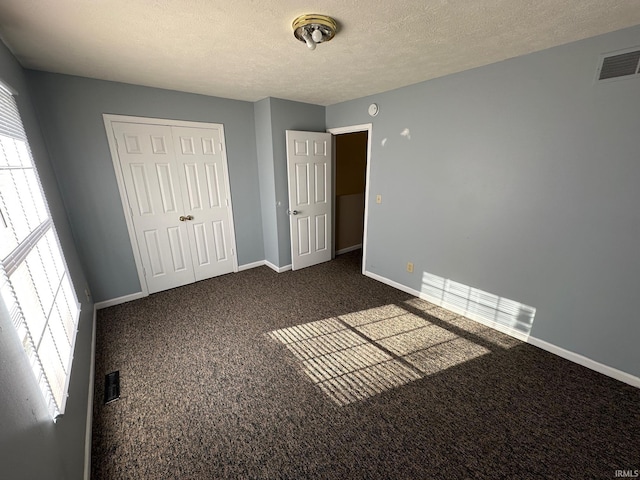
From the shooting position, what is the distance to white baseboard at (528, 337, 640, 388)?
6.03 ft

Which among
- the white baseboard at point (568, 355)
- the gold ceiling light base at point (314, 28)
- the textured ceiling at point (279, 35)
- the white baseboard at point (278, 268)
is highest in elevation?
the textured ceiling at point (279, 35)

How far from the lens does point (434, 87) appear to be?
98.2 inches

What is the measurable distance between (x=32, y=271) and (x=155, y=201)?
1797 millimetres

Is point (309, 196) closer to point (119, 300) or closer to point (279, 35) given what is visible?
point (279, 35)

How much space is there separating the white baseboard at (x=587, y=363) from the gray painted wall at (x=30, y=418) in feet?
10.3

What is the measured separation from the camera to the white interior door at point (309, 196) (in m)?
3.47

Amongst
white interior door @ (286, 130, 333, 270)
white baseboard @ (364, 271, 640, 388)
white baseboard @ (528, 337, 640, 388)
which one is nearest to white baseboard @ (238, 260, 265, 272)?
white interior door @ (286, 130, 333, 270)

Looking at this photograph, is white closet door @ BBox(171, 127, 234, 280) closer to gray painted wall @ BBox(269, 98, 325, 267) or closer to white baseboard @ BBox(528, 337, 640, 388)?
gray painted wall @ BBox(269, 98, 325, 267)

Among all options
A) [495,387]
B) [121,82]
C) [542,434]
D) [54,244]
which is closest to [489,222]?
[495,387]

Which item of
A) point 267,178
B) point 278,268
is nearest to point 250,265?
point 278,268

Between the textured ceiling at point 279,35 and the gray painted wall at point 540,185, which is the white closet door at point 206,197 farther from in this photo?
the gray painted wall at point 540,185

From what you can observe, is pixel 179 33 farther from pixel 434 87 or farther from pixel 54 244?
pixel 434 87

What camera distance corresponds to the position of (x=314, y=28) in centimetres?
153

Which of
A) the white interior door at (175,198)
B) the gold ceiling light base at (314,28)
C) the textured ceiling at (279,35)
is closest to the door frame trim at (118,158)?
the white interior door at (175,198)
